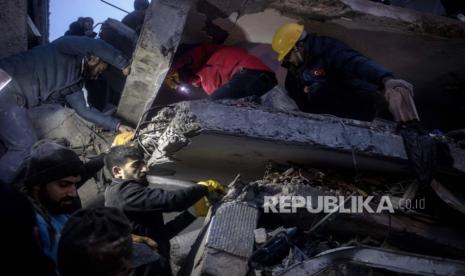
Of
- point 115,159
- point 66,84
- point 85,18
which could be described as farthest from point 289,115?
point 85,18

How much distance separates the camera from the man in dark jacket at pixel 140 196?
3.05 m

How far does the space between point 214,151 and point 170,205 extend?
920 mm

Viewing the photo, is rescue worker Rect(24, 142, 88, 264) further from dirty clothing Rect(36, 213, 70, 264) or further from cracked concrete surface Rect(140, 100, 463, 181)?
cracked concrete surface Rect(140, 100, 463, 181)

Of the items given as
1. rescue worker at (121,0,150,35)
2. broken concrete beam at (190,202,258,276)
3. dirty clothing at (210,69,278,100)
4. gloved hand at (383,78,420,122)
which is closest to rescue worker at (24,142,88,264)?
broken concrete beam at (190,202,258,276)

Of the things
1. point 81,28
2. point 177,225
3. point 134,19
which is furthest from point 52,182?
point 81,28

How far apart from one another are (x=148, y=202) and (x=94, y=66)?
7.74 feet

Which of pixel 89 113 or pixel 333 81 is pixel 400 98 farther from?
pixel 89 113

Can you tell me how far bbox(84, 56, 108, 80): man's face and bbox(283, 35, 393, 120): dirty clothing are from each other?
8.05ft

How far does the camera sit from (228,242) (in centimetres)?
304

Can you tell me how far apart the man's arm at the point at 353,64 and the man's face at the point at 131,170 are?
2.63 meters

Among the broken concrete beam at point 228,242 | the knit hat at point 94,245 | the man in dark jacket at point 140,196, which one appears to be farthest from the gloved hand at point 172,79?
the knit hat at point 94,245

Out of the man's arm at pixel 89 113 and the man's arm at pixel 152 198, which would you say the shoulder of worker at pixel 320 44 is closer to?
the man's arm at pixel 152 198

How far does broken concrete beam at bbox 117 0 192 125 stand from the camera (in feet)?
12.4

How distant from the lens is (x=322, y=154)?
371cm
